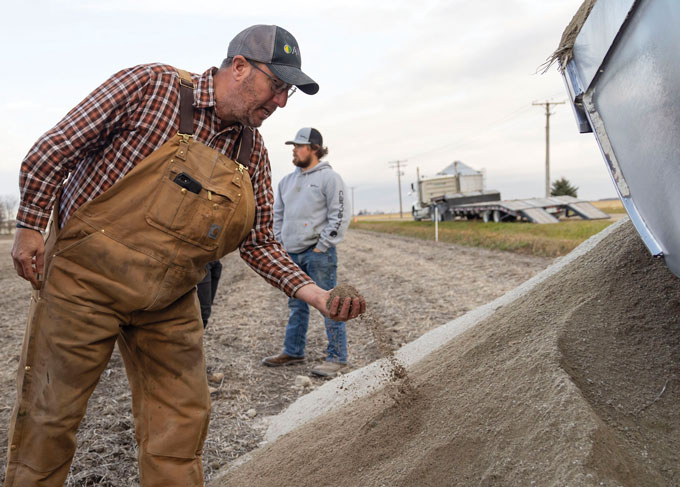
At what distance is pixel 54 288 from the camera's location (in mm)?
2021

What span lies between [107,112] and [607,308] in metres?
2.19

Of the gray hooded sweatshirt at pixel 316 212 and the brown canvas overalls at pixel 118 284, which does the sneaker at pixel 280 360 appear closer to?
the gray hooded sweatshirt at pixel 316 212

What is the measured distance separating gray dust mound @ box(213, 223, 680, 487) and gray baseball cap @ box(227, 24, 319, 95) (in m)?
1.45

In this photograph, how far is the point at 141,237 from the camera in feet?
6.75

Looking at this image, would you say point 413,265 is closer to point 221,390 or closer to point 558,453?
point 221,390

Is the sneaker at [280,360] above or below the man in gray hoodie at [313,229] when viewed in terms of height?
below

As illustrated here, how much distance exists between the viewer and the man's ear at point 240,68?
86.0 inches

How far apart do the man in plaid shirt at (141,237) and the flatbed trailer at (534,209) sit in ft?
64.4

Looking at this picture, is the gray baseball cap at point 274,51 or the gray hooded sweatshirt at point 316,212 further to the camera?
the gray hooded sweatshirt at point 316,212

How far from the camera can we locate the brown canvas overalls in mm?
2016

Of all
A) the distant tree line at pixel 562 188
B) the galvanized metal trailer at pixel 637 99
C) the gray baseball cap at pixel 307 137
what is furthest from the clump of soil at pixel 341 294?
the distant tree line at pixel 562 188

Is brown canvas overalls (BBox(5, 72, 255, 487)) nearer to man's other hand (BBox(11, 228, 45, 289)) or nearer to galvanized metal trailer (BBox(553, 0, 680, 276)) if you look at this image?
man's other hand (BBox(11, 228, 45, 289))

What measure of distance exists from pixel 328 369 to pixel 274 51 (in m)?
3.01

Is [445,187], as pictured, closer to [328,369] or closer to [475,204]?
[475,204]
